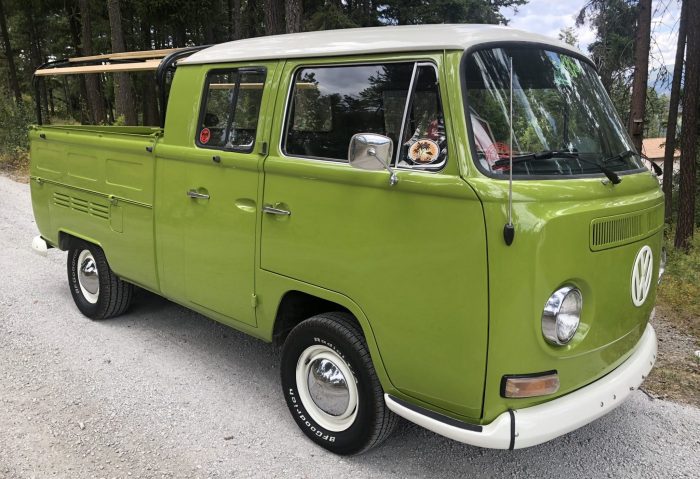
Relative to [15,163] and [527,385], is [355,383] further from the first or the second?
[15,163]

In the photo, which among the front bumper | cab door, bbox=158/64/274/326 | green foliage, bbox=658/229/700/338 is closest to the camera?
the front bumper

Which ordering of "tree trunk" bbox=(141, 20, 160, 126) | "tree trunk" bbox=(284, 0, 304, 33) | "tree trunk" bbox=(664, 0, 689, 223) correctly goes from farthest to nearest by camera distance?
"tree trunk" bbox=(141, 20, 160, 126) < "tree trunk" bbox=(664, 0, 689, 223) < "tree trunk" bbox=(284, 0, 304, 33)

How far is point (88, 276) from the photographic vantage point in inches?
202

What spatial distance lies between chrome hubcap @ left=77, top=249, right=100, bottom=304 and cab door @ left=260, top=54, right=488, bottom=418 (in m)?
Answer: 2.58

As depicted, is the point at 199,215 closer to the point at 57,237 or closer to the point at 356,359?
the point at 356,359

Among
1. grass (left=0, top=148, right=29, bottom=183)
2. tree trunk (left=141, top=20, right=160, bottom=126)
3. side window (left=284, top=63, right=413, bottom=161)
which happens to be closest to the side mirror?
side window (left=284, top=63, right=413, bottom=161)

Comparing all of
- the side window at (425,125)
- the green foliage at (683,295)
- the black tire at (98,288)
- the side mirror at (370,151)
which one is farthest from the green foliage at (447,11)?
the side mirror at (370,151)

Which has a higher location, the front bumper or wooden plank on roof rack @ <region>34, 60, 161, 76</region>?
wooden plank on roof rack @ <region>34, 60, 161, 76</region>

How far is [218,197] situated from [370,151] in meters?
1.47

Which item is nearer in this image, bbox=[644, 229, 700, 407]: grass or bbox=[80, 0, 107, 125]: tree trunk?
bbox=[644, 229, 700, 407]: grass

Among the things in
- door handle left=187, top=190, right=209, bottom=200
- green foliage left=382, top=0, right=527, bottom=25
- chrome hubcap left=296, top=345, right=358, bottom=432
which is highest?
green foliage left=382, top=0, right=527, bottom=25

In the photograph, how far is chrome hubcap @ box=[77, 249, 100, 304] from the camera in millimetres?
5076

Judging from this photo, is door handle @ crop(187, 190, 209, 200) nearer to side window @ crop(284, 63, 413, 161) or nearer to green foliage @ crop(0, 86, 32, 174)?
side window @ crop(284, 63, 413, 161)

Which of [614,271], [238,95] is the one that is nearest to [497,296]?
[614,271]
